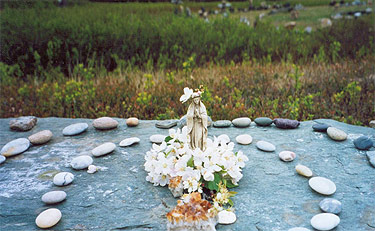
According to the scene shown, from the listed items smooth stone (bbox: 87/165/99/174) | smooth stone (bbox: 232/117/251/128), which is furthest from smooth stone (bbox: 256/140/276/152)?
smooth stone (bbox: 87/165/99/174)

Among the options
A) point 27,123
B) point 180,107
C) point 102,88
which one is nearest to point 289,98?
point 180,107

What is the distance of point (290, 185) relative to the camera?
3316 millimetres

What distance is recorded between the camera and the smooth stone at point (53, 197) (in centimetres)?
308

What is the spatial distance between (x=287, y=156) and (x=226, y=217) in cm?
117

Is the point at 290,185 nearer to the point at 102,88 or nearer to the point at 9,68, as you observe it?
the point at 102,88

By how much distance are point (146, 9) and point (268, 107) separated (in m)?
4.84

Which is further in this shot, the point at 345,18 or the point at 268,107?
the point at 345,18

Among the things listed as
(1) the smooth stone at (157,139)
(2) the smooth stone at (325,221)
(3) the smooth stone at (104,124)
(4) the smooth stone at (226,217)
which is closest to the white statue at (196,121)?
(4) the smooth stone at (226,217)

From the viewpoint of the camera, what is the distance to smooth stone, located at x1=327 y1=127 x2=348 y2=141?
4090 millimetres

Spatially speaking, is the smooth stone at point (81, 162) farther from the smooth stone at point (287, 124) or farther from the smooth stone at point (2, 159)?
the smooth stone at point (287, 124)

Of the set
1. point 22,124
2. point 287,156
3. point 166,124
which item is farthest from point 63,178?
point 287,156

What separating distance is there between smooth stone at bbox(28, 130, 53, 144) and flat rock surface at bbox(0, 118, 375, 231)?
2.6 inches

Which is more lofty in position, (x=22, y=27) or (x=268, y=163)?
(x=22, y=27)

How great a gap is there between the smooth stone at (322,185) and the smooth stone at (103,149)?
6.65ft
